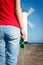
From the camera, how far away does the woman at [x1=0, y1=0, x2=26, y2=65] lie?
6.21 ft

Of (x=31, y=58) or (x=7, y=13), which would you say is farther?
(x=31, y=58)

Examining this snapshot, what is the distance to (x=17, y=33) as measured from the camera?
6.31 ft

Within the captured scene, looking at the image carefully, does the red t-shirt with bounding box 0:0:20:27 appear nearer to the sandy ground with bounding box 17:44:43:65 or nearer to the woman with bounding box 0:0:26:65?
the woman with bounding box 0:0:26:65

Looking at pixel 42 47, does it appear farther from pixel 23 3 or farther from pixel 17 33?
pixel 17 33

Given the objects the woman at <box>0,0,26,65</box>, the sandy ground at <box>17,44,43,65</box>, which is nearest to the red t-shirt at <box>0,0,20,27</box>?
the woman at <box>0,0,26,65</box>

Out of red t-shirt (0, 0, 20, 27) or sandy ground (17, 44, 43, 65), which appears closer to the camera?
red t-shirt (0, 0, 20, 27)

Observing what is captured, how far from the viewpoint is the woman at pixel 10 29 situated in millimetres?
1892

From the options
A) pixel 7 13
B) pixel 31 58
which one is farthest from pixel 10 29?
pixel 31 58

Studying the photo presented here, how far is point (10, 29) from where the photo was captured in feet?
6.22

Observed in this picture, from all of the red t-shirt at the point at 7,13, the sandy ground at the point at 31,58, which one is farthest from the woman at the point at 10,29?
the sandy ground at the point at 31,58

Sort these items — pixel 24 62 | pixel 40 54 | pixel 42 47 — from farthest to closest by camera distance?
1. pixel 42 47
2. pixel 40 54
3. pixel 24 62

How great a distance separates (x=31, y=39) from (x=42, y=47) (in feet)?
2.19

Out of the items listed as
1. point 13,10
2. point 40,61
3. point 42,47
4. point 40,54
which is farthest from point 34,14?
point 13,10

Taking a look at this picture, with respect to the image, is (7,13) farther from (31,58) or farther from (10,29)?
(31,58)
